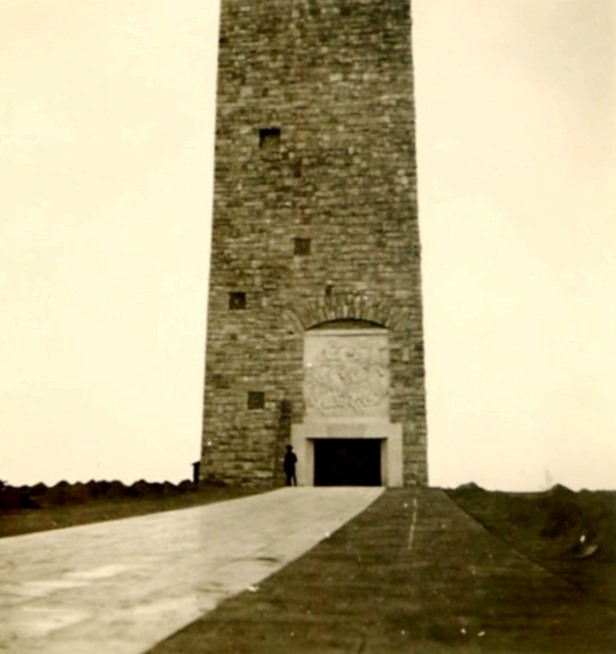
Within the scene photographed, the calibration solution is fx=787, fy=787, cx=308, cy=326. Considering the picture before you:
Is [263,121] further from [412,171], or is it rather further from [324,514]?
[324,514]

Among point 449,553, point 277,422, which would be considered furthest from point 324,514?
point 277,422

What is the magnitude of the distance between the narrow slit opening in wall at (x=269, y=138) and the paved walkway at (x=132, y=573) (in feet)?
30.7

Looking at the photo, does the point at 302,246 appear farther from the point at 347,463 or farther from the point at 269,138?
the point at 347,463

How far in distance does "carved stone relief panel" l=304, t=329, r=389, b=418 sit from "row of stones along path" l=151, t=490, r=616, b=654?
9126 millimetres

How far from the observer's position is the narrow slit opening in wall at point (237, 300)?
45.8ft

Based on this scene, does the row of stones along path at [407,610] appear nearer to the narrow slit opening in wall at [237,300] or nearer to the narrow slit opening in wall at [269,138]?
the narrow slit opening in wall at [237,300]

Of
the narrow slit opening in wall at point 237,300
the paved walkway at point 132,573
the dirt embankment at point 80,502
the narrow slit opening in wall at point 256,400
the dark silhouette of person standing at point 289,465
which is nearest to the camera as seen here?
the paved walkway at point 132,573

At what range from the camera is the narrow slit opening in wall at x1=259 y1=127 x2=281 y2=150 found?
14594 mm

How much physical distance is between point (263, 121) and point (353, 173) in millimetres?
2008

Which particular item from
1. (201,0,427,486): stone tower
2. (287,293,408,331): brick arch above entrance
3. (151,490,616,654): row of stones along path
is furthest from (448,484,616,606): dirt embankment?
(287,293,408,331): brick arch above entrance

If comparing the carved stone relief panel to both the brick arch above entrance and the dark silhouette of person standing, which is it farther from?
the dark silhouette of person standing

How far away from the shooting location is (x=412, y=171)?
46.5 ft

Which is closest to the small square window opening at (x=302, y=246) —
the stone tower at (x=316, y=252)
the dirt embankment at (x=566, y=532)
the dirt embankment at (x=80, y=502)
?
the stone tower at (x=316, y=252)

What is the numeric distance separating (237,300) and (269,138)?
315 cm
